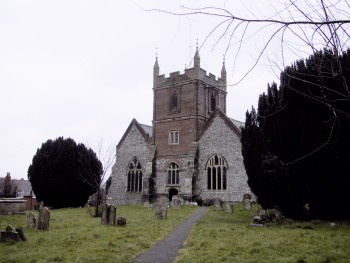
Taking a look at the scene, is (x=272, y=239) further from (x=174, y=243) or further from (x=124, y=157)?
(x=124, y=157)

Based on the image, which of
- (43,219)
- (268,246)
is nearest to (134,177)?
(43,219)

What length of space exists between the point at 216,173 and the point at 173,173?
164 inches

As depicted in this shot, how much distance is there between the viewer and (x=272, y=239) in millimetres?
9977

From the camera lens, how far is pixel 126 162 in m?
34.4

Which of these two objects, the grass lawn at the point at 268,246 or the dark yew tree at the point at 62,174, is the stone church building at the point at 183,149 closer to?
the dark yew tree at the point at 62,174

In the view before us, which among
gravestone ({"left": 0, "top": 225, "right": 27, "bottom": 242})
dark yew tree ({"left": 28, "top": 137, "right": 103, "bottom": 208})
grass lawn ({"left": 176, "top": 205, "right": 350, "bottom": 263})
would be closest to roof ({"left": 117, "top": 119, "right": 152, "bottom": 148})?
dark yew tree ({"left": 28, "top": 137, "right": 103, "bottom": 208})

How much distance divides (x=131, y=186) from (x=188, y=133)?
7.75 m

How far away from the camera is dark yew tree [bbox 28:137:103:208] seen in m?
27.7

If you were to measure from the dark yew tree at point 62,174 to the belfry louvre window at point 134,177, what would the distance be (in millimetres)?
4023

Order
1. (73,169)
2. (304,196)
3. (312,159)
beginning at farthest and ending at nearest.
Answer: (73,169) → (304,196) → (312,159)

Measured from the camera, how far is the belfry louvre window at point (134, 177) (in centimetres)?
3319

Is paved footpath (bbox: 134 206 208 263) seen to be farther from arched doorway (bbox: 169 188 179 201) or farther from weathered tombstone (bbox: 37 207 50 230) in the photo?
arched doorway (bbox: 169 188 179 201)

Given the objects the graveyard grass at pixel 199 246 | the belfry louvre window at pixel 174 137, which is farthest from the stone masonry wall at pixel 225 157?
the graveyard grass at pixel 199 246

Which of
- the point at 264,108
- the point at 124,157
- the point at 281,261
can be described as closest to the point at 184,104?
the point at 124,157
